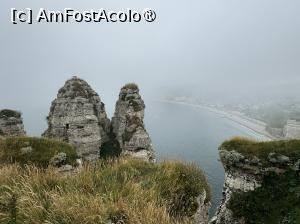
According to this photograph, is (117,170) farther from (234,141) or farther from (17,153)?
(234,141)

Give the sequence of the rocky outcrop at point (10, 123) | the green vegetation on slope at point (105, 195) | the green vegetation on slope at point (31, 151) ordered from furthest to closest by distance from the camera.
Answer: the rocky outcrop at point (10, 123) → the green vegetation on slope at point (31, 151) → the green vegetation on slope at point (105, 195)

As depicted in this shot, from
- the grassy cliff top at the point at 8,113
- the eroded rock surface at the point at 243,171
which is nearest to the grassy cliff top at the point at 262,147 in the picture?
the eroded rock surface at the point at 243,171

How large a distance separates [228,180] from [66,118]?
31.7 m

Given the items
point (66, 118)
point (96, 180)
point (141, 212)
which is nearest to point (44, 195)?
point (96, 180)

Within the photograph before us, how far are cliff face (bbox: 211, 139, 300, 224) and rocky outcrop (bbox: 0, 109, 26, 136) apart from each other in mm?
30263

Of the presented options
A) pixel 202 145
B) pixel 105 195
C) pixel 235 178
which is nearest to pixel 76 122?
pixel 235 178

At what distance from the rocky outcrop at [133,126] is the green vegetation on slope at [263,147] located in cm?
2274

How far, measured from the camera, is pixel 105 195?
959 centimetres

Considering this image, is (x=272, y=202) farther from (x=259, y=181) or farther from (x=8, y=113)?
(x=8, y=113)

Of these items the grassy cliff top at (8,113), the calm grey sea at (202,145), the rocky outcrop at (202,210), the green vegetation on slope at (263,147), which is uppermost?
the grassy cliff top at (8,113)

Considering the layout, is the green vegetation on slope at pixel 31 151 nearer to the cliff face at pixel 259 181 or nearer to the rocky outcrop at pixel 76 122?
the cliff face at pixel 259 181

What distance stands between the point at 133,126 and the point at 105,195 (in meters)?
40.8

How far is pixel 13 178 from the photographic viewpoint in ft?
37.1

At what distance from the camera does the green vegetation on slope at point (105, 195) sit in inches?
331
